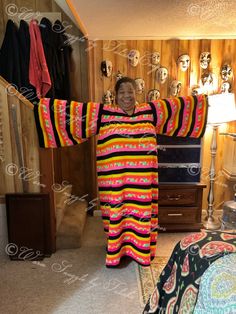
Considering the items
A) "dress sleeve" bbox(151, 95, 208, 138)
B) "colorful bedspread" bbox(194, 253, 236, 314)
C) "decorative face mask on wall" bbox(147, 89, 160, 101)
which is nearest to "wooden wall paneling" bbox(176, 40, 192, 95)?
"decorative face mask on wall" bbox(147, 89, 160, 101)

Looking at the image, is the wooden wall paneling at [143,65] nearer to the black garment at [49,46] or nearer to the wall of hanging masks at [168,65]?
the wall of hanging masks at [168,65]

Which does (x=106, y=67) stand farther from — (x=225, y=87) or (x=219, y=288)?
(x=219, y=288)

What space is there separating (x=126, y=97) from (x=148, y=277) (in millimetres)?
1230

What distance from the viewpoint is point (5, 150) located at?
2004 mm

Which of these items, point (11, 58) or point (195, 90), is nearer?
point (11, 58)

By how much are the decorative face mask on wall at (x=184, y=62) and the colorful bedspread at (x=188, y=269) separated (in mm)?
1827

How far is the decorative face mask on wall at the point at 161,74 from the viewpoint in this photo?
2.54 meters

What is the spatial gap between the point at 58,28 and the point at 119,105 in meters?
1.26

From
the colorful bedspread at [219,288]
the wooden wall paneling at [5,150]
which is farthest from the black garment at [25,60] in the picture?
the colorful bedspread at [219,288]

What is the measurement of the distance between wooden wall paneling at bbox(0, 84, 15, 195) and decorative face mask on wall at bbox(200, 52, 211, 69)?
1741mm

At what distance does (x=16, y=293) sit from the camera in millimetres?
1679

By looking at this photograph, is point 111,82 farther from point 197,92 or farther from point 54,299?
point 54,299

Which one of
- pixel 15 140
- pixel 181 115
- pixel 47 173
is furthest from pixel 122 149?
pixel 15 140

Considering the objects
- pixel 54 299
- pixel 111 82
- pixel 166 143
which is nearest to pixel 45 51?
pixel 111 82
